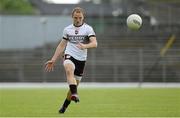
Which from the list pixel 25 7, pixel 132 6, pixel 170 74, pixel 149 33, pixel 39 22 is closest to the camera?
pixel 170 74

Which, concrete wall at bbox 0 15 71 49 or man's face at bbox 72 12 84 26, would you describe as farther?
concrete wall at bbox 0 15 71 49

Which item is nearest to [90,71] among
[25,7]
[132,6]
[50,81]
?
[50,81]

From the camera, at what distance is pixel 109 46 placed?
4531 centimetres

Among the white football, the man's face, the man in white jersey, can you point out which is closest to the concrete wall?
the white football

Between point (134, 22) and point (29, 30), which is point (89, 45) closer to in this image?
point (134, 22)

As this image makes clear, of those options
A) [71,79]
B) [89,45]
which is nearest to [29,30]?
[89,45]

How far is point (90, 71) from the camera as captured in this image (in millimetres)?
40688

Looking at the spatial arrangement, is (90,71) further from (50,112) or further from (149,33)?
(50,112)

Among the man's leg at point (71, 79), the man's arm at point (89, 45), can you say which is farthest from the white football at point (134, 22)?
the man's leg at point (71, 79)

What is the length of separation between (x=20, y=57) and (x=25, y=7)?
47971mm

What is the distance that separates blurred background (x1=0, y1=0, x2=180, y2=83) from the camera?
134 ft

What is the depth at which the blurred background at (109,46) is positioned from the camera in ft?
134

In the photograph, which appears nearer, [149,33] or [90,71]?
[90,71]

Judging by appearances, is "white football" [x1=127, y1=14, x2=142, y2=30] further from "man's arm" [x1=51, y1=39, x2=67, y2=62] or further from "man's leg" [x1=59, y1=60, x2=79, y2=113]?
"man's leg" [x1=59, y1=60, x2=79, y2=113]
